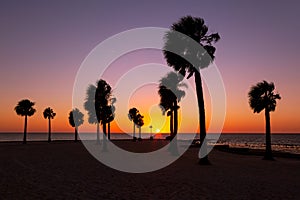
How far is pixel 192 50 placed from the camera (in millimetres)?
26141

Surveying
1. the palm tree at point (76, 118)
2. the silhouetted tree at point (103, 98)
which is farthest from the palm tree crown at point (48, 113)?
the silhouetted tree at point (103, 98)

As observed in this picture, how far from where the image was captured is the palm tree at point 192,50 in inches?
1017

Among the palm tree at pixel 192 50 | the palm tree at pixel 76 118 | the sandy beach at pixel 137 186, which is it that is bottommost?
the sandy beach at pixel 137 186

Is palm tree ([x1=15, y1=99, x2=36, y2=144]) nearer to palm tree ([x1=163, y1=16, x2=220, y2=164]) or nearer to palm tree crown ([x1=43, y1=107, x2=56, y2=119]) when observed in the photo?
palm tree crown ([x1=43, y1=107, x2=56, y2=119])

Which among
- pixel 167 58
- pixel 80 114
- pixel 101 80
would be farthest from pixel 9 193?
pixel 80 114

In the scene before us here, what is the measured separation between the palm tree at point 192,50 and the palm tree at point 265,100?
10.2m

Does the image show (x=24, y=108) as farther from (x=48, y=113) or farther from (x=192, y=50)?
(x=192, y=50)

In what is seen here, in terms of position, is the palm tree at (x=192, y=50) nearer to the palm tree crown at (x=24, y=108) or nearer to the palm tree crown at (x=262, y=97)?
the palm tree crown at (x=262, y=97)

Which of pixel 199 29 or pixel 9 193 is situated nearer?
pixel 9 193

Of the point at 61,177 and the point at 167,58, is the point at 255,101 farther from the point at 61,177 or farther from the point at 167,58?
the point at 61,177

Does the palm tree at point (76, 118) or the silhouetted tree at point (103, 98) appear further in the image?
the palm tree at point (76, 118)

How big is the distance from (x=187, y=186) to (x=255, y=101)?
21.7 m

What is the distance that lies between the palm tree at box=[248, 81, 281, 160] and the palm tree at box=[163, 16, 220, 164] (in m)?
10.2

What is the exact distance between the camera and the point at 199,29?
26.0m
